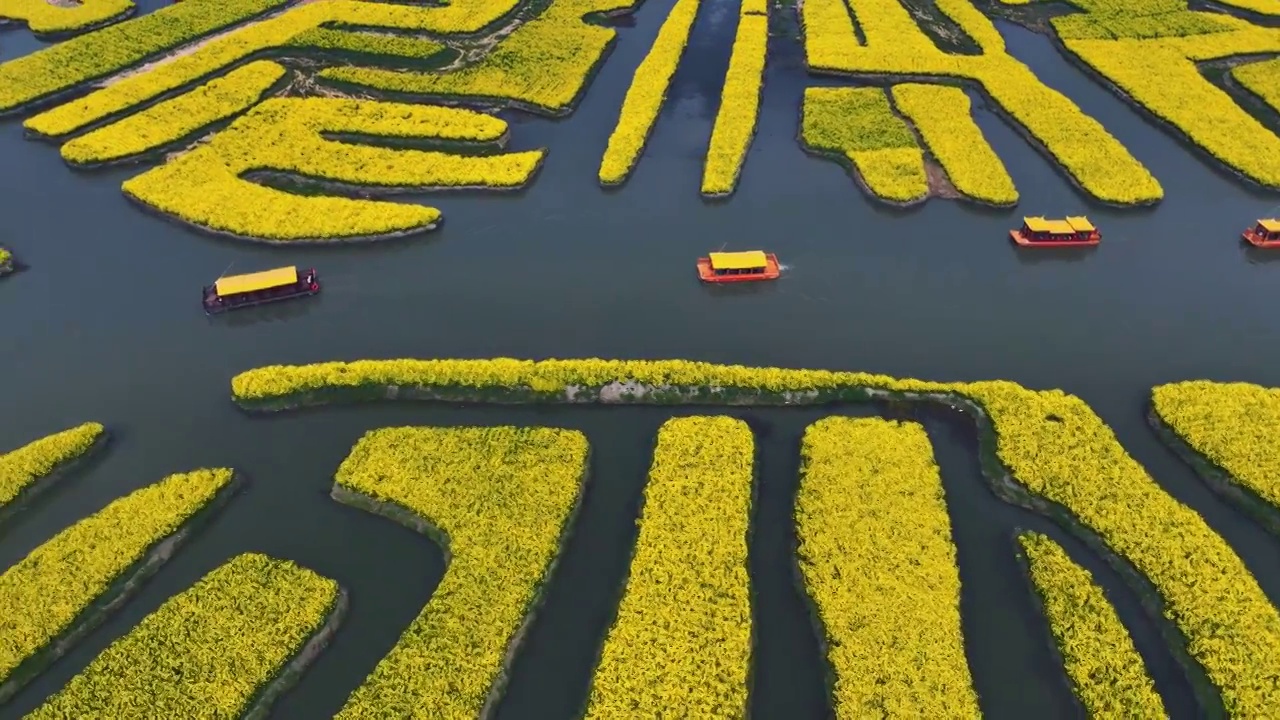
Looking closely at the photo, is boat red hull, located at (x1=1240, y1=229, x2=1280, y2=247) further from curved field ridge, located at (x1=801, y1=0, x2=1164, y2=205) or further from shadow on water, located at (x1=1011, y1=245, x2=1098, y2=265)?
shadow on water, located at (x1=1011, y1=245, x2=1098, y2=265)

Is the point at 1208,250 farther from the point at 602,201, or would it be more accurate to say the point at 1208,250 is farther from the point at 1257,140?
the point at 602,201

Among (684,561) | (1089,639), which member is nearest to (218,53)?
(684,561)

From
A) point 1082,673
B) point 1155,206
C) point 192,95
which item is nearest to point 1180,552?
point 1082,673

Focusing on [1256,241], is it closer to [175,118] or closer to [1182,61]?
[1182,61]

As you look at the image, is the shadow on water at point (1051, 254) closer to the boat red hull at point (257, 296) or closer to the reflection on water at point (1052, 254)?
the reflection on water at point (1052, 254)

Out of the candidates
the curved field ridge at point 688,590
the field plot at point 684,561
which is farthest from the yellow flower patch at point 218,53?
the curved field ridge at point 688,590
